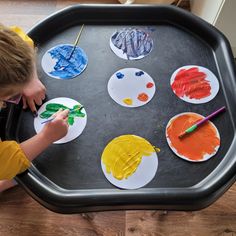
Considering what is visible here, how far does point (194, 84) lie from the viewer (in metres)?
0.75

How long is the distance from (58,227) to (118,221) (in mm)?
196

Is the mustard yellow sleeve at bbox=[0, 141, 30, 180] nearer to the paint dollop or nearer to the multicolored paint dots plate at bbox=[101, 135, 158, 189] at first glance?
the multicolored paint dots plate at bbox=[101, 135, 158, 189]

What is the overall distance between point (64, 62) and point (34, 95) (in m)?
0.13

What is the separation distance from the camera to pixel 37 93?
70 centimetres

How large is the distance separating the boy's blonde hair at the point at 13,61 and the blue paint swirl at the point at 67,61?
17 cm

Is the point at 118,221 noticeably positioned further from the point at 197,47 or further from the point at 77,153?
the point at 197,47

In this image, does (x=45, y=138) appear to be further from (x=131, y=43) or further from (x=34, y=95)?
(x=131, y=43)

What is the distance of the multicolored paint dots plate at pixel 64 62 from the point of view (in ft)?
2.51

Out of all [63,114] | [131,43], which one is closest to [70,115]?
[63,114]

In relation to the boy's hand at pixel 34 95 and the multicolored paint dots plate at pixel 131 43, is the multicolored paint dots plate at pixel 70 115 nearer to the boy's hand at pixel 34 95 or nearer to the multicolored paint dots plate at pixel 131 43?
the boy's hand at pixel 34 95

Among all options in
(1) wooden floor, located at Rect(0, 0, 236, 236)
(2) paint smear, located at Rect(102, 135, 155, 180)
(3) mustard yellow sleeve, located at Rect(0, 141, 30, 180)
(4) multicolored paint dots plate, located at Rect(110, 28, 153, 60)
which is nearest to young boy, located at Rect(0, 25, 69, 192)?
(3) mustard yellow sleeve, located at Rect(0, 141, 30, 180)

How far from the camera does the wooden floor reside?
3.26 ft

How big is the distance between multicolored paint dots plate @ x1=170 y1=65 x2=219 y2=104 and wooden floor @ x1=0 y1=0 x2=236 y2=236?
440 millimetres

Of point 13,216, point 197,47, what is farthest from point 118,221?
point 197,47
